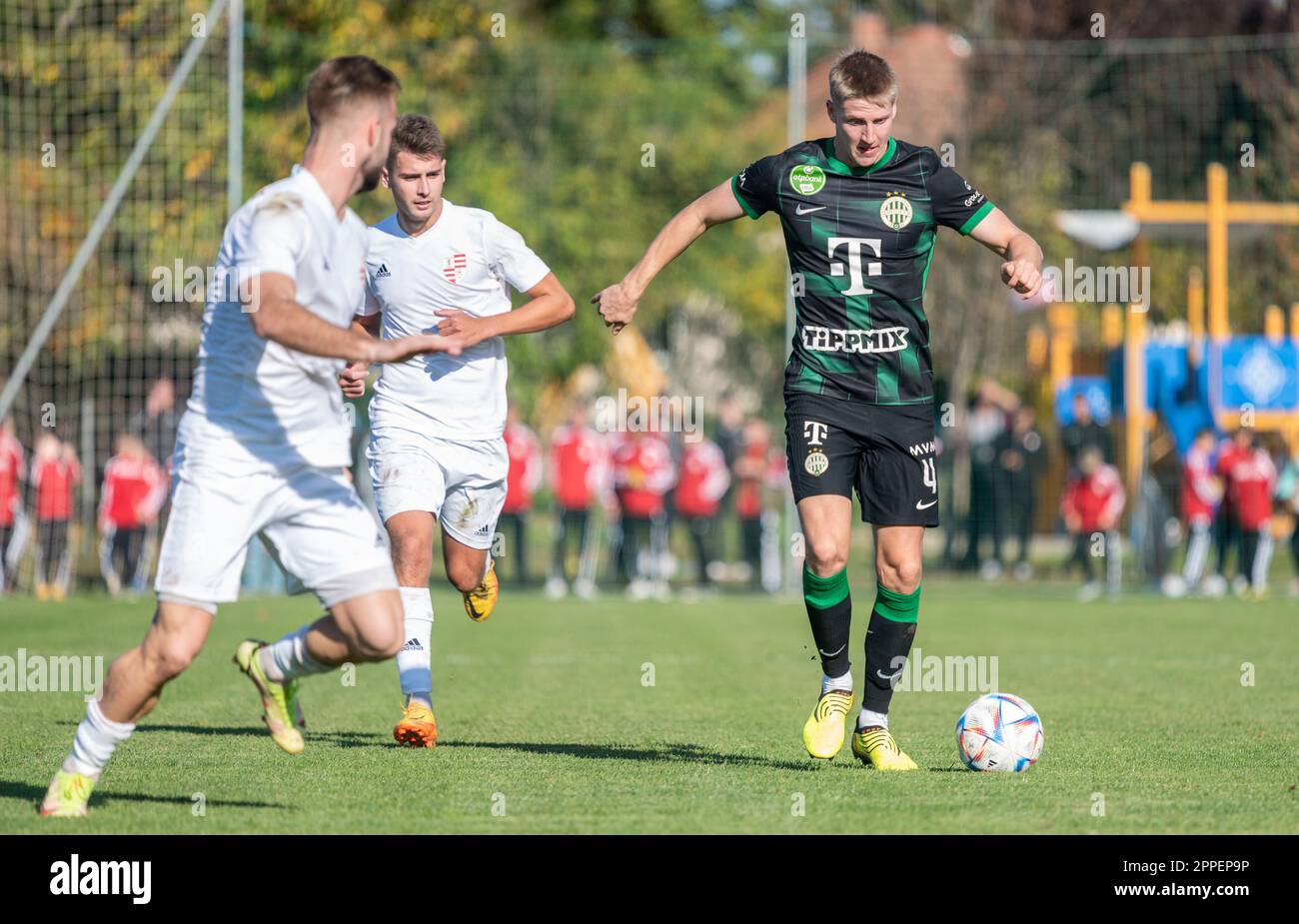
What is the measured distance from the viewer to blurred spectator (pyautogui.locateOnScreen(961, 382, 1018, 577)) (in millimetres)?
24875

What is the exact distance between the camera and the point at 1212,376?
24.5m

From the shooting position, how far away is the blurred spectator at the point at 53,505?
20.7 meters

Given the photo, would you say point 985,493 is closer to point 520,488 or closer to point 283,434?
point 520,488

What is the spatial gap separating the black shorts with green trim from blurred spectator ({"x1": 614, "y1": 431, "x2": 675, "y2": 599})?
15.5m

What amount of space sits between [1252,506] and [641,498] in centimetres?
783

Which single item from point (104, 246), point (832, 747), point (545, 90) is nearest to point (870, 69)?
point (832, 747)

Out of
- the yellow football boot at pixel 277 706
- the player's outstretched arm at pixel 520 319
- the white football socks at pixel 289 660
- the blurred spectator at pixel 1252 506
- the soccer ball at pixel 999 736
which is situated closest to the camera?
the white football socks at pixel 289 660

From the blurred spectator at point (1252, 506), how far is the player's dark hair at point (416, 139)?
16.9 m

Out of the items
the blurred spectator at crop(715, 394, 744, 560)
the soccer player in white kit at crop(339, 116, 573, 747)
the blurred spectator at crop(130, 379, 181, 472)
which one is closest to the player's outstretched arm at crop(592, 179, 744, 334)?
the soccer player in white kit at crop(339, 116, 573, 747)

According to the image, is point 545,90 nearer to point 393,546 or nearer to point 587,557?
point 587,557

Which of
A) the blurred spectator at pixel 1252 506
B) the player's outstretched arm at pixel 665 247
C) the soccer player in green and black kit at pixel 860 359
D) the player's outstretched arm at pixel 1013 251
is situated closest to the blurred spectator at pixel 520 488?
the blurred spectator at pixel 1252 506

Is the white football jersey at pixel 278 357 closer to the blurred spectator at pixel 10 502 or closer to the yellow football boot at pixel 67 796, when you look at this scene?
the yellow football boot at pixel 67 796

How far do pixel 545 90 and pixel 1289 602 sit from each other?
44.2ft

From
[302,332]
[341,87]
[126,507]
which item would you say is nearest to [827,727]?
[302,332]
